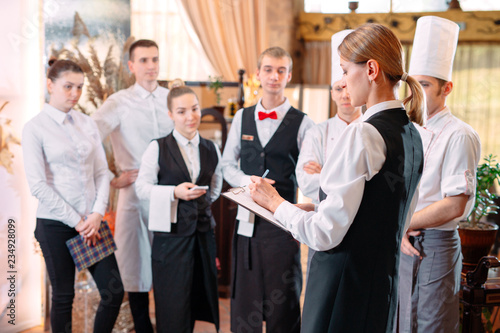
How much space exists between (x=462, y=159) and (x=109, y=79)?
223cm

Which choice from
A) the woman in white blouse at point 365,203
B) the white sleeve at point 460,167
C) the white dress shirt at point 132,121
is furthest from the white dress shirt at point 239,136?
the woman in white blouse at point 365,203

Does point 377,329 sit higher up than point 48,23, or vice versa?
point 48,23

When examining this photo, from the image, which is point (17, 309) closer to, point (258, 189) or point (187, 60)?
point (258, 189)

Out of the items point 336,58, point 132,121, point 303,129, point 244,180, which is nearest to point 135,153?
point 132,121

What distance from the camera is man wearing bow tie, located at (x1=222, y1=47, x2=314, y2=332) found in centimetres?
258

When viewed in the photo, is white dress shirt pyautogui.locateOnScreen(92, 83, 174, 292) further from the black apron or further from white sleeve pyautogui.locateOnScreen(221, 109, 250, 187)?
white sleeve pyautogui.locateOnScreen(221, 109, 250, 187)

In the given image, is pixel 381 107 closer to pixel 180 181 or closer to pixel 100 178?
pixel 180 181

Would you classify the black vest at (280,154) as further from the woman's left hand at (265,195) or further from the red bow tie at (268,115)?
the woman's left hand at (265,195)

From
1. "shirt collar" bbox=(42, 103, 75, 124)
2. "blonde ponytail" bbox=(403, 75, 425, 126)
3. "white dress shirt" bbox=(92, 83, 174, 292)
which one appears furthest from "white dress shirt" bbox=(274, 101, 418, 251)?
"white dress shirt" bbox=(92, 83, 174, 292)

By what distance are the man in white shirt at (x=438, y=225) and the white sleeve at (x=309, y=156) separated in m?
0.50

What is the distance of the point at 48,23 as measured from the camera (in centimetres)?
291

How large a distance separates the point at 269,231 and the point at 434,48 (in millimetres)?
1203

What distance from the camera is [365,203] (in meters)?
1.39

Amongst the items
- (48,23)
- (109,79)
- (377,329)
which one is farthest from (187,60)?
(377,329)
